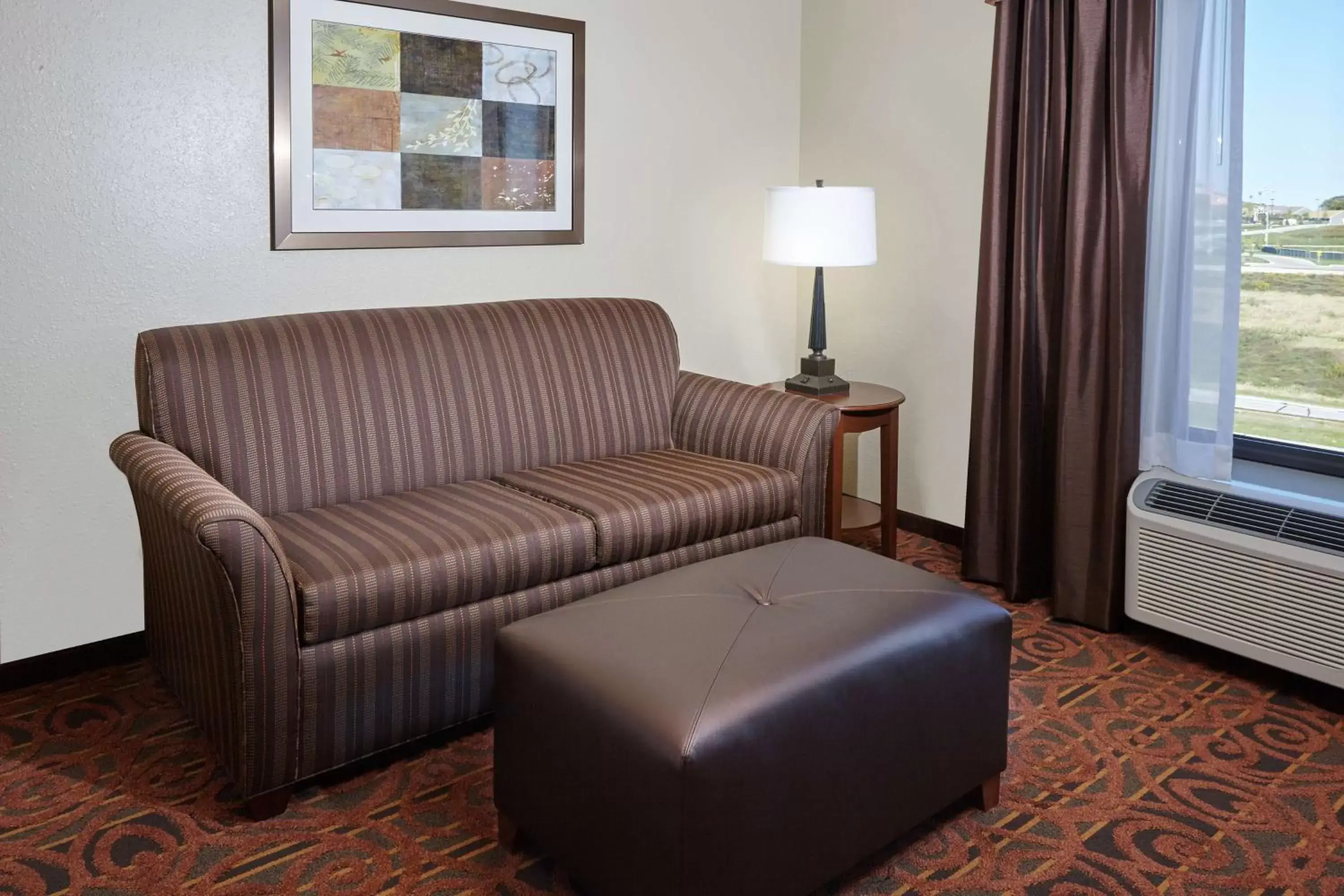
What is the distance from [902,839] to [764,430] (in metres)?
1.33

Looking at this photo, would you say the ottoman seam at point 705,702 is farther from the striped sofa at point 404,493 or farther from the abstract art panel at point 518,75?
the abstract art panel at point 518,75

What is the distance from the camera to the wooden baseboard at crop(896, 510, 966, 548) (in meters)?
3.82

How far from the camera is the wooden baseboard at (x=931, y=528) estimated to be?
150 inches

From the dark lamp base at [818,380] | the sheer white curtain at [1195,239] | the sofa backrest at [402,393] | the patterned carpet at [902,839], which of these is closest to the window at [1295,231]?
the sheer white curtain at [1195,239]

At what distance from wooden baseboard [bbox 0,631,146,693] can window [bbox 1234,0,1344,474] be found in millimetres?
3042

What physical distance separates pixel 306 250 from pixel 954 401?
2126 mm

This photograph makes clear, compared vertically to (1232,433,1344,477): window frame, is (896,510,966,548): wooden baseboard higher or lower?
lower

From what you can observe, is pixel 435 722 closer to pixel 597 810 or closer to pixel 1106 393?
pixel 597 810

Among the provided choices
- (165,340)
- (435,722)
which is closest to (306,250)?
(165,340)

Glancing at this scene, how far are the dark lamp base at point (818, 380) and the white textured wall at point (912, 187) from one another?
0.41m

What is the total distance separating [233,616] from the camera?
2.04m

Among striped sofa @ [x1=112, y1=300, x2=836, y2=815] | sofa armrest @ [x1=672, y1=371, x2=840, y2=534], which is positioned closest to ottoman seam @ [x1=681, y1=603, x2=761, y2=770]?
striped sofa @ [x1=112, y1=300, x2=836, y2=815]

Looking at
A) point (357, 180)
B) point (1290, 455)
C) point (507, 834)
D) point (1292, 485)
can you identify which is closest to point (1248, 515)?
point (1292, 485)

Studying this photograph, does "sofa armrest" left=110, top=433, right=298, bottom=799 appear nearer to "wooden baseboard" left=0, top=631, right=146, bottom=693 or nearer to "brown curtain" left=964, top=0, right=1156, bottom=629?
"wooden baseboard" left=0, top=631, right=146, bottom=693
